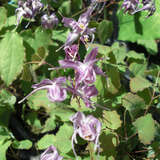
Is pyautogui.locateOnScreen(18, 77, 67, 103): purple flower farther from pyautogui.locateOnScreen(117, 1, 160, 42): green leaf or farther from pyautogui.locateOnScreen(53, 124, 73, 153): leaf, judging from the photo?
pyautogui.locateOnScreen(117, 1, 160, 42): green leaf

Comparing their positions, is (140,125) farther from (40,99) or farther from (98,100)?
(40,99)

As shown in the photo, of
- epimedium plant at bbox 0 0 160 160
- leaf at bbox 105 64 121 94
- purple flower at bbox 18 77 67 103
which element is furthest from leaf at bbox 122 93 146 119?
purple flower at bbox 18 77 67 103

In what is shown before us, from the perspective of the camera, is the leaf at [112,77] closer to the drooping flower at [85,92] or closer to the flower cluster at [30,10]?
the flower cluster at [30,10]

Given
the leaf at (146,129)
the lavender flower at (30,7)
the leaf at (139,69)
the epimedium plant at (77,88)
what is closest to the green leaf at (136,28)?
the epimedium plant at (77,88)

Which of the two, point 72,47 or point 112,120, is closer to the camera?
point 72,47

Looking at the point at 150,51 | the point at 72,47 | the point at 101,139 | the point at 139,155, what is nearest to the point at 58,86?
the point at 72,47

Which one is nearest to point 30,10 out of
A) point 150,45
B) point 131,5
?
point 131,5
